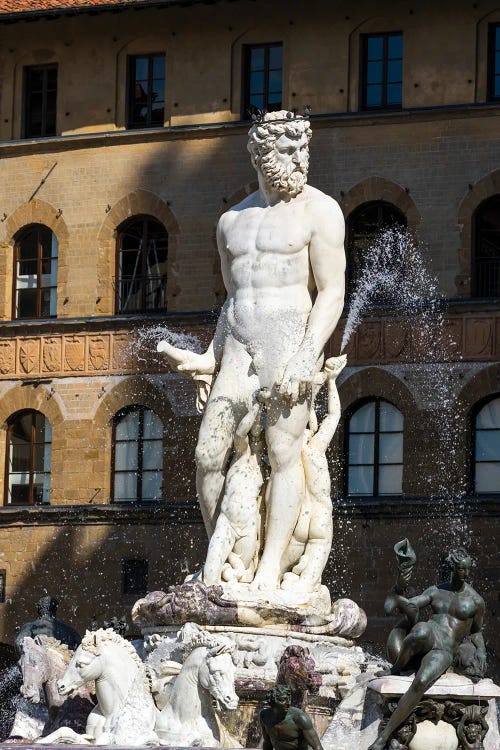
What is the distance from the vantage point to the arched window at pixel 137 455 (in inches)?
1975

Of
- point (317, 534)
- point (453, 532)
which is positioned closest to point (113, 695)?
point (317, 534)

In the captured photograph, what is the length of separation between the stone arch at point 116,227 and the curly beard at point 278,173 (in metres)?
27.2

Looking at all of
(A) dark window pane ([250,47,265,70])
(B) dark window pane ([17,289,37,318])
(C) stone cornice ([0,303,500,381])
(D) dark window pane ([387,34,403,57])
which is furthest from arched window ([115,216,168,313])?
(D) dark window pane ([387,34,403,57])

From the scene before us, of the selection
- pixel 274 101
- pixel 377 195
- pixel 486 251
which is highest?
pixel 274 101

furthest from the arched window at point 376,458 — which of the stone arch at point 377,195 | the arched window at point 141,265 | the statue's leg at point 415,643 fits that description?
the statue's leg at point 415,643

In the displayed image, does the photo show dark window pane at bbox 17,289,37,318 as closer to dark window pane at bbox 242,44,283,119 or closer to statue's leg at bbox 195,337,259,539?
dark window pane at bbox 242,44,283,119

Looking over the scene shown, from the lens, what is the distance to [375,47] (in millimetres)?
49750

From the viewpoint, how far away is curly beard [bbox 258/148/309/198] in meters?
23.5

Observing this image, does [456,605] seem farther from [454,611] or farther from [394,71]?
[394,71]

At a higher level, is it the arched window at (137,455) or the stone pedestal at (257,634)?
the arched window at (137,455)

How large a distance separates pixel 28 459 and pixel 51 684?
2939 cm

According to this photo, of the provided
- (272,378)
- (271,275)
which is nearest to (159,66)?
(271,275)

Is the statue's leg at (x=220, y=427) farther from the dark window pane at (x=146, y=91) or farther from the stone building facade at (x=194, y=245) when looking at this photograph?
the dark window pane at (x=146, y=91)

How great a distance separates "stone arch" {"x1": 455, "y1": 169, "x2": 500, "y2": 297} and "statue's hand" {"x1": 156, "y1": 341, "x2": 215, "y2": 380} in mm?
25111
